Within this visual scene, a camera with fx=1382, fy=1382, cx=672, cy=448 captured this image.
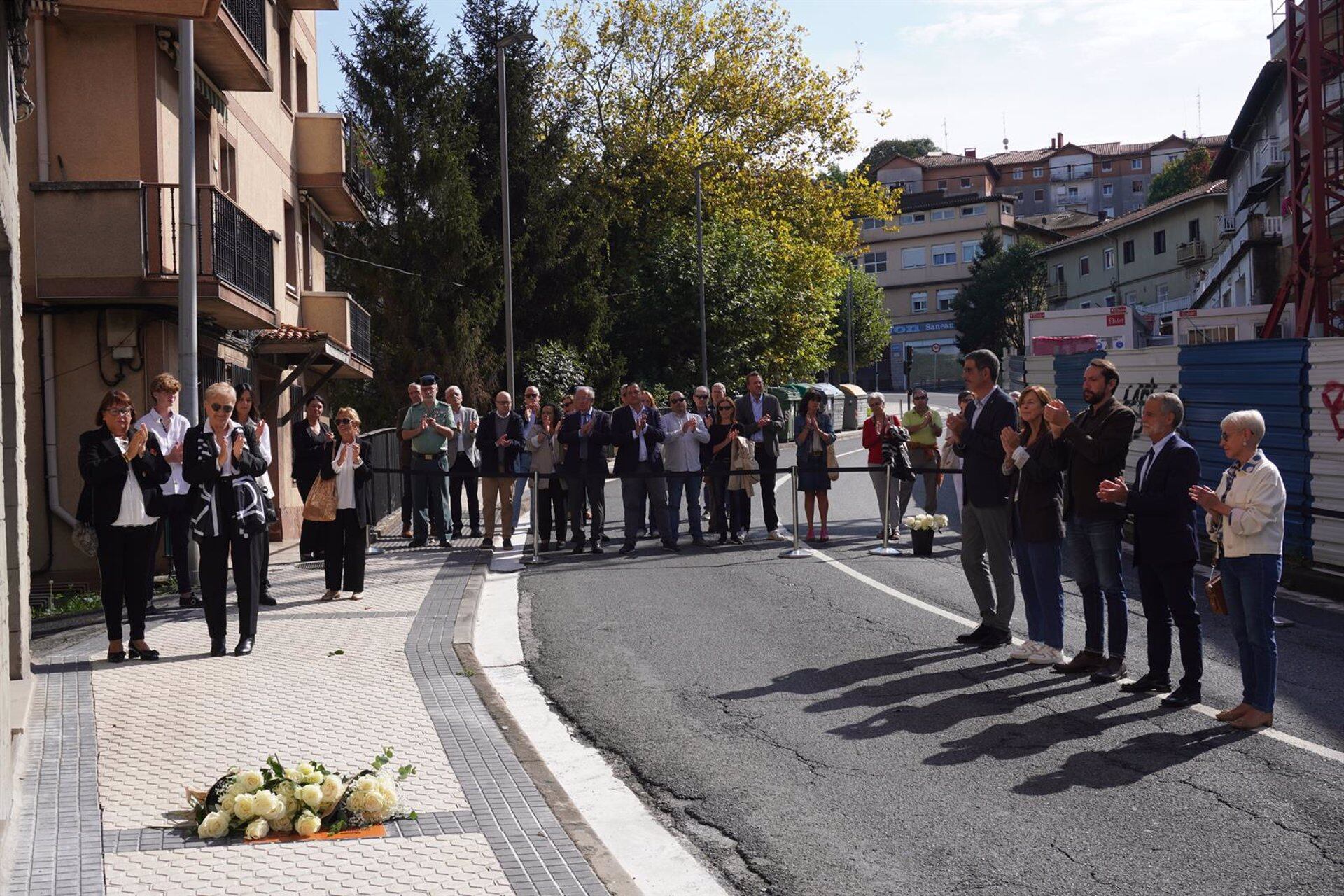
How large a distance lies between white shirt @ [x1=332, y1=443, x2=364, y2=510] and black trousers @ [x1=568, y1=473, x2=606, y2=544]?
4445mm

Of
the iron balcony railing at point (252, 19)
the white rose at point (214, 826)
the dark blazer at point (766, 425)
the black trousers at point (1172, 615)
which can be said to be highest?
the iron balcony railing at point (252, 19)

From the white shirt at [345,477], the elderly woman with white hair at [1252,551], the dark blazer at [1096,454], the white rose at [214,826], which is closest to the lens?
the white rose at [214,826]

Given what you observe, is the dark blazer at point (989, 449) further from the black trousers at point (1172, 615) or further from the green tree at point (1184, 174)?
the green tree at point (1184, 174)

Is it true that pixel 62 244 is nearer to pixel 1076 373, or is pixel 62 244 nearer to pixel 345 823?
pixel 345 823

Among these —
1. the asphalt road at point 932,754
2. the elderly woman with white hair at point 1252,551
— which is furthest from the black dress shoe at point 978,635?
the elderly woman with white hair at point 1252,551

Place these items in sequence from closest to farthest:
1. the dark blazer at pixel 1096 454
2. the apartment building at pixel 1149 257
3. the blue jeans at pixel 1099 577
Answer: the dark blazer at pixel 1096 454
the blue jeans at pixel 1099 577
the apartment building at pixel 1149 257

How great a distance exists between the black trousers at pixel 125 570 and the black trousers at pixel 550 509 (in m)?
7.87

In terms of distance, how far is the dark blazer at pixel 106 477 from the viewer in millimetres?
9367

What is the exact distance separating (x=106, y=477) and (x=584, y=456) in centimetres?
796

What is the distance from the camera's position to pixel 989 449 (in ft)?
30.7

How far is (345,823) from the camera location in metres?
5.71

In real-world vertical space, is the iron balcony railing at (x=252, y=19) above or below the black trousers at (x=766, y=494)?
above

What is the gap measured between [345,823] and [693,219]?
4336cm

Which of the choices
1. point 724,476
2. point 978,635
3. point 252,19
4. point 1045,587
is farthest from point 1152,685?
point 252,19
